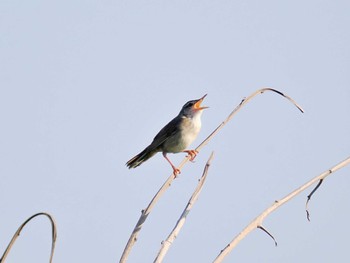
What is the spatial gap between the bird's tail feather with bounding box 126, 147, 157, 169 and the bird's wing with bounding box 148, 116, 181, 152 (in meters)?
0.11

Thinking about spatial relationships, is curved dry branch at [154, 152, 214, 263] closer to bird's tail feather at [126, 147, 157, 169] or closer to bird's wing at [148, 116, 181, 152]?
bird's tail feather at [126, 147, 157, 169]

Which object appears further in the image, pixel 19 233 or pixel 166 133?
pixel 166 133

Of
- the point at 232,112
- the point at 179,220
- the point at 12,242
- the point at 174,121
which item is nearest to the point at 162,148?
the point at 174,121

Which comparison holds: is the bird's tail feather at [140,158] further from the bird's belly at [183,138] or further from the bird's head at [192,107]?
the bird's head at [192,107]

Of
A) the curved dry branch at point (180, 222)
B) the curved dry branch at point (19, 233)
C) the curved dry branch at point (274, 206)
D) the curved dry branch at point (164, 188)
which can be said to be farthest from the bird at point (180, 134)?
the curved dry branch at point (19, 233)

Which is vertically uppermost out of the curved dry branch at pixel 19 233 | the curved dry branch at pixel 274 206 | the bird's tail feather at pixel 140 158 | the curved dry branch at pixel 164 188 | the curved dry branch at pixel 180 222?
the bird's tail feather at pixel 140 158

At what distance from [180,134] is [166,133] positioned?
28 cm

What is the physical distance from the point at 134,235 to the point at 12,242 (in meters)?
0.70

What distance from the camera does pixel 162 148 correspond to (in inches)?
370

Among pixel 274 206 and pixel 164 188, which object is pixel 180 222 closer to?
pixel 164 188

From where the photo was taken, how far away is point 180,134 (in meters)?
9.20

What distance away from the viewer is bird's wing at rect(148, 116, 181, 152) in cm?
929

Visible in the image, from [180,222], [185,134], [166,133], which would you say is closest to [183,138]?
[185,134]

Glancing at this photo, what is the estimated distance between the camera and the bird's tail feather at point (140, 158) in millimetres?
8766
